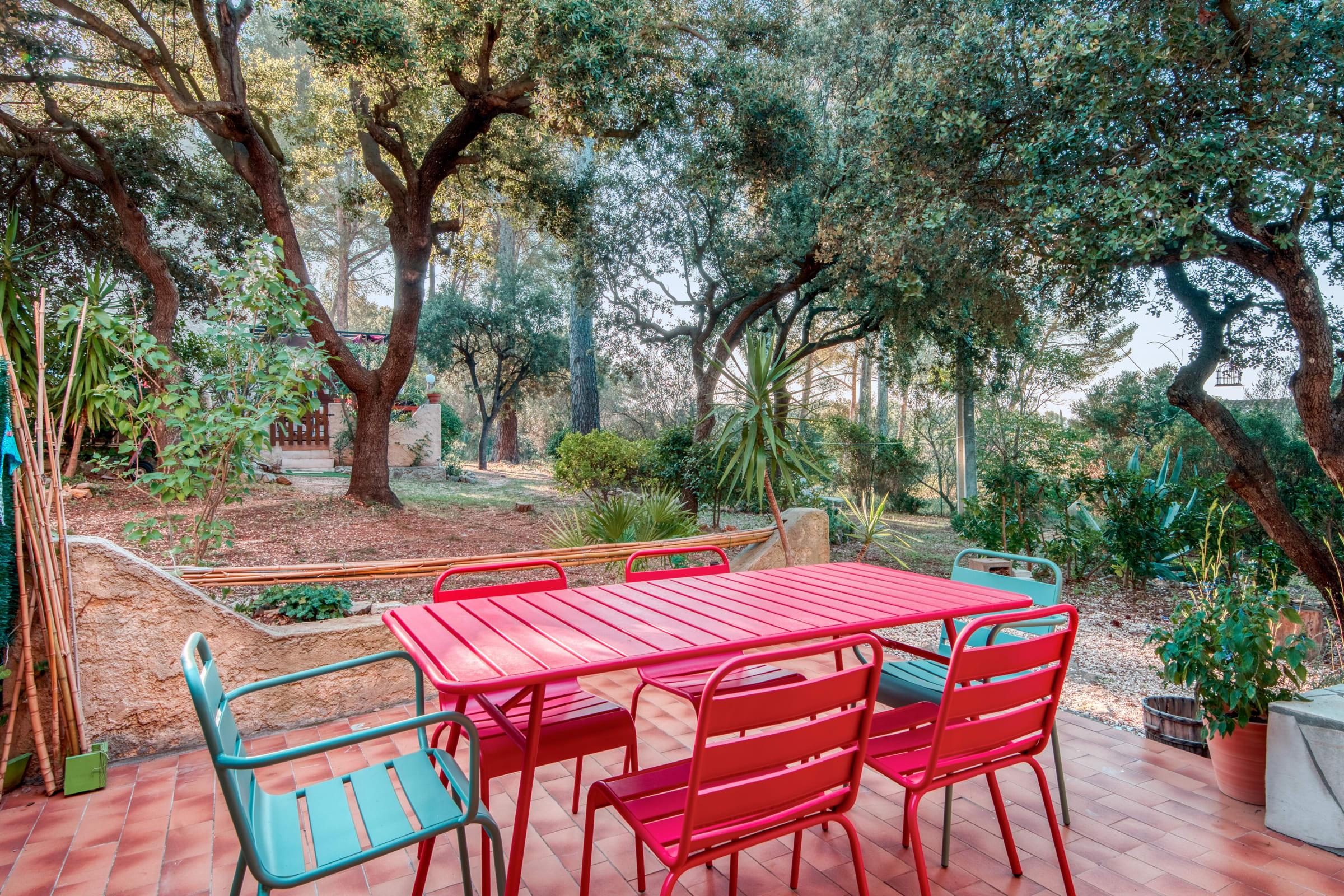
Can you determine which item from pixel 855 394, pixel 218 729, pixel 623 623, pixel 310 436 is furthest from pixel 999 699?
pixel 855 394

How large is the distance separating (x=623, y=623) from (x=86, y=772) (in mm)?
2006

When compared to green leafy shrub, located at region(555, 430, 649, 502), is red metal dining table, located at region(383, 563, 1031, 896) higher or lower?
lower

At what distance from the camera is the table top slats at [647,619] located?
138 centimetres

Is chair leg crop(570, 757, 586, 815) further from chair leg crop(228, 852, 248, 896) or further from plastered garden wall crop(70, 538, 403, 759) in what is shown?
plastered garden wall crop(70, 538, 403, 759)

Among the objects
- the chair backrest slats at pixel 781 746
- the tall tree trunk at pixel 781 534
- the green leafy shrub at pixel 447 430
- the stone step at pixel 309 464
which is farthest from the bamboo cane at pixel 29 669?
the green leafy shrub at pixel 447 430

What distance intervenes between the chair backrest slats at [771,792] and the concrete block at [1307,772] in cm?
164

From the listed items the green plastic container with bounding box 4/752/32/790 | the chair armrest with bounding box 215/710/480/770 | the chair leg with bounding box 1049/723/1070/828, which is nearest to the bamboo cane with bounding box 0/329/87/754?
the green plastic container with bounding box 4/752/32/790

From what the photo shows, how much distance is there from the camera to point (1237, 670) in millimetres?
2189

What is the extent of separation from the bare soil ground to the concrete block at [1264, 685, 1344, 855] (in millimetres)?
1280

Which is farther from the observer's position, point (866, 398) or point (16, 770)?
point (866, 398)

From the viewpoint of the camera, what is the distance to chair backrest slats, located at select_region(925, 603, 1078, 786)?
4.96 ft

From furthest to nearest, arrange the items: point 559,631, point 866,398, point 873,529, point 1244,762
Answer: point 866,398 < point 873,529 < point 1244,762 < point 559,631

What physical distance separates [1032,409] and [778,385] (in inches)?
496

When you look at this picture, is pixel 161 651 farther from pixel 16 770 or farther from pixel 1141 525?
pixel 1141 525
